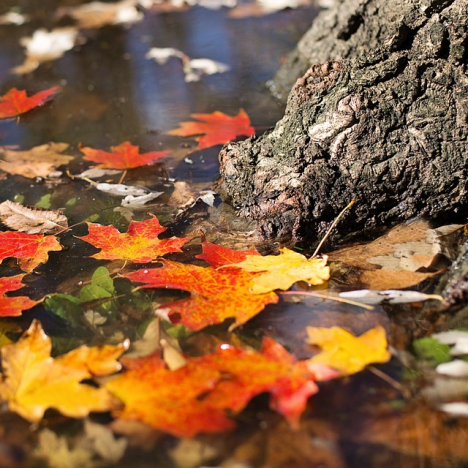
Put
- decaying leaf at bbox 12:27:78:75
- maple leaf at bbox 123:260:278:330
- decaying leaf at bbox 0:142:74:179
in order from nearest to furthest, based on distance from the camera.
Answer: maple leaf at bbox 123:260:278:330 < decaying leaf at bbox 0:142:74:179 < decaying leaf at bbox 12:27:78:75

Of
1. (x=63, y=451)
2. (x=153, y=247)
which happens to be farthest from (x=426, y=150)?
(x=63, y=451)

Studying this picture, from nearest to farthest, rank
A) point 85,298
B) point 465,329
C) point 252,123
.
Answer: point 465,329 < point 85,298 < point 252,123

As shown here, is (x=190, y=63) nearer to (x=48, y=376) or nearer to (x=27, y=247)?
(x=27, y=247)

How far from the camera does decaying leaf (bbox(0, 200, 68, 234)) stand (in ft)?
6.73

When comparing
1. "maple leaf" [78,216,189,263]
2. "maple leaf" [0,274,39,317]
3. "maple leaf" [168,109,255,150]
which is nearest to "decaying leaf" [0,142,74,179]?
"maple leaf" [168,109,255,150]

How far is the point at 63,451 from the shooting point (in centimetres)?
126

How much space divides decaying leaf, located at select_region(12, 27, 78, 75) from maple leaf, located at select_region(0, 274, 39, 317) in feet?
7.34

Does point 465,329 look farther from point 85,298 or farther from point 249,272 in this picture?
point 85,298

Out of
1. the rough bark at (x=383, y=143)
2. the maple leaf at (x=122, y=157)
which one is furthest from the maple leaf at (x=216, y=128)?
the rough bark at (x=383, y=143)

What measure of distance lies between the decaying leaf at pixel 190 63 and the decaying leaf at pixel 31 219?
153 cm

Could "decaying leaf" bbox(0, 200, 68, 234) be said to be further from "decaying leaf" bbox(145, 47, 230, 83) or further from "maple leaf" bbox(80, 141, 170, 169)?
"decaying leaf" bbox(145, 47, 230, 83)

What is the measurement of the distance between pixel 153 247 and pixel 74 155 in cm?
99

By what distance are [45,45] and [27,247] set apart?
2449 millimetres

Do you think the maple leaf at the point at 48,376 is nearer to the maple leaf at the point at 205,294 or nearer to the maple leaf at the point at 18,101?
the maple leaf at the point at 205,294
